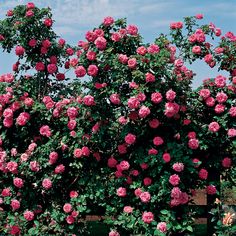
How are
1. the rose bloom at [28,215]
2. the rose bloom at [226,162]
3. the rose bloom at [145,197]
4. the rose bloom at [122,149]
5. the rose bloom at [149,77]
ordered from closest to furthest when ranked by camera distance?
the rose bloom at [149,77], the rose bloom at [145,197], the rose bloom at [122,149], the rose bloom at [226,162], the rose bloom at [28,215]

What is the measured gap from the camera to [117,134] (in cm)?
754

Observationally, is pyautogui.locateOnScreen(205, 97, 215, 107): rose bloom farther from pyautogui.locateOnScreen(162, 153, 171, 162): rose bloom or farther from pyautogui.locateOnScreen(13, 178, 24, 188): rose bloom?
pyautogui.locateOnScreen(13, 178, 24, 188): rose bloom

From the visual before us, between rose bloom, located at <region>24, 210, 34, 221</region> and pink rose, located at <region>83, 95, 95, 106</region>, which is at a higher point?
pink rose, located at <region>83, 95, 95, 106</region>

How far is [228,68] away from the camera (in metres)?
8.02

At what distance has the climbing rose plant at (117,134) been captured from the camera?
705 centimetres

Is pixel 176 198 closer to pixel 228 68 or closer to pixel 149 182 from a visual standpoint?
pixel 149 182

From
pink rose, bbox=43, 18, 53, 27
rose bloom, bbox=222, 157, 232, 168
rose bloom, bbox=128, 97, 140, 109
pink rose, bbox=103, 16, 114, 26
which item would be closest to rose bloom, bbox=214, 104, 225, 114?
rose bloom, bbox=222, 157, 232, 168

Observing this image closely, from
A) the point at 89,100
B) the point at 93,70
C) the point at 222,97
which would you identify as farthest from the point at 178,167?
the point at 93,70

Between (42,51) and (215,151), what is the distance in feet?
9.52

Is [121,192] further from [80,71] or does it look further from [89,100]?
[80,71]

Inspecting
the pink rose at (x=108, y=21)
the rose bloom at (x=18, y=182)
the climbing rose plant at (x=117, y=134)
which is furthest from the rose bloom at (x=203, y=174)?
the rose bloom at (x=18, y=182)

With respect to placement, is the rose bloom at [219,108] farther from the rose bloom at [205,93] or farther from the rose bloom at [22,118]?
the rose bloom at [22,118]

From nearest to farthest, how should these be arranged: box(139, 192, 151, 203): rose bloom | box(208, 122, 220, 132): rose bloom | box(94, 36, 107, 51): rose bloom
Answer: box(139, 192, 151, 203): rose bloom
box(94, 36, 107, 51): rose bloom
box(208, 122, 220, 132): rose bloom

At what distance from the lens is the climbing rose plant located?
7.05 meters
